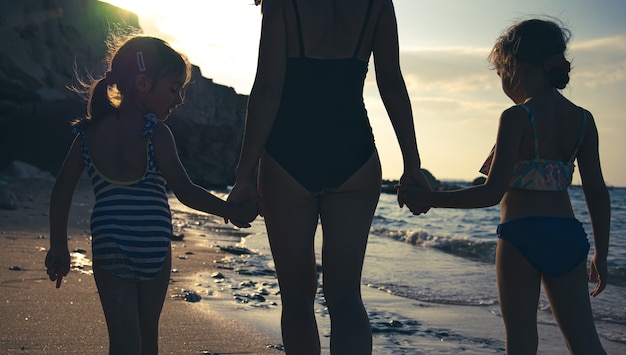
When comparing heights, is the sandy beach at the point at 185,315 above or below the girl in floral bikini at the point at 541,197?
below

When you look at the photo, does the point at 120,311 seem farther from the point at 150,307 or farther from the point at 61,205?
the point at 61,205

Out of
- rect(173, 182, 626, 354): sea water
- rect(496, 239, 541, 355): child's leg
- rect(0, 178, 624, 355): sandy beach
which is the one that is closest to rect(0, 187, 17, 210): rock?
rect(0, 178, 624, 355): sandy beach

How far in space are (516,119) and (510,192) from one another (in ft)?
1.03

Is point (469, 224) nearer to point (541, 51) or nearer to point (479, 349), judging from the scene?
point (479, 349)

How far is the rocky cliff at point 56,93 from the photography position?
2898cm

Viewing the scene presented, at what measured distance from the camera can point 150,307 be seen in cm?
257

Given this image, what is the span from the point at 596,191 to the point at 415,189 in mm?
756

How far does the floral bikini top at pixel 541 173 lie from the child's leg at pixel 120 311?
160 cm

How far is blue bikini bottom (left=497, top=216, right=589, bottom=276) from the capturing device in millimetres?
2604

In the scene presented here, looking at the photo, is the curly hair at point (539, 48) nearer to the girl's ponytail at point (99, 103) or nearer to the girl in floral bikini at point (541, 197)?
the girl in floral bikini at point (541, 197)

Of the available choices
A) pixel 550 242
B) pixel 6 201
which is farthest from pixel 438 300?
pixel 6 201

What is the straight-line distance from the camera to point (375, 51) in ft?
8.71

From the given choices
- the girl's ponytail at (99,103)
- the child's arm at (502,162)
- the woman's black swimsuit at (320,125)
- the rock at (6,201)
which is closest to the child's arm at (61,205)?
the girl's ponytail at (99,103)

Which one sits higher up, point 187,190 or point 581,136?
point 581,136
